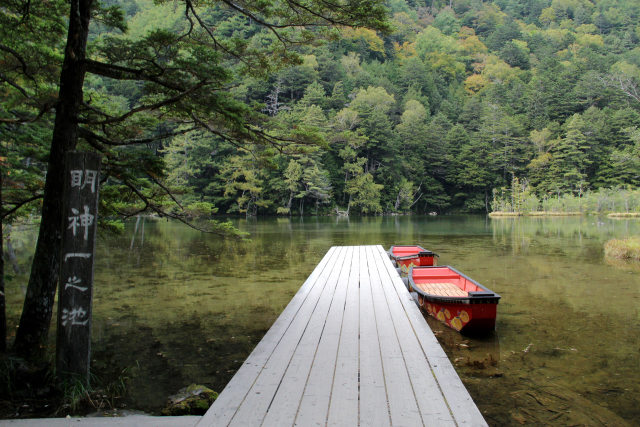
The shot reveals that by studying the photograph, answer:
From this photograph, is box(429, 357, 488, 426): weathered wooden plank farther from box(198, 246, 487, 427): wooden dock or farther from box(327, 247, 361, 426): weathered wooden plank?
box(327, 247, 361, 426): weathered wooden plank

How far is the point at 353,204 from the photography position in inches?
1537

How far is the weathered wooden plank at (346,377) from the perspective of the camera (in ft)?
6.94

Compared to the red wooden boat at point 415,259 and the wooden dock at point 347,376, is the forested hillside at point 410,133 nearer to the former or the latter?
the red wooden boat at point 415,259

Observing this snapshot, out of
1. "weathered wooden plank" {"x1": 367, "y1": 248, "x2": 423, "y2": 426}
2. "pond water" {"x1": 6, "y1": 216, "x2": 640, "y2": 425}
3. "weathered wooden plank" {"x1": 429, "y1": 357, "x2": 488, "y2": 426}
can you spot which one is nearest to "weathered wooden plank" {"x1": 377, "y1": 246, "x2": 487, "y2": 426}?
"weathered wooden plank" {"x1": 429, "y1": 357, "x2": 488, "y2": 426}

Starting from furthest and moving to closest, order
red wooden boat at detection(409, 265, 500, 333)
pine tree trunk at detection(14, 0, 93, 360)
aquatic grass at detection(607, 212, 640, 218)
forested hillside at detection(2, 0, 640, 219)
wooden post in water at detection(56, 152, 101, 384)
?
forested hillside at detection(2, 0, 640, 219), aquatic grass at detection(607, 212, 640, 218), red wooden boat at detection(409, 265, 500, 333), pine tree trunk at detection(14, 0, 93, 360), wooden post in water at detection(56, 152, 101, 384)

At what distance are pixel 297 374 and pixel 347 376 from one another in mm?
332

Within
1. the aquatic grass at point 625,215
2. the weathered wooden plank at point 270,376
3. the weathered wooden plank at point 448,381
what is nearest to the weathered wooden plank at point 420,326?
the weathered wooden plank at point 448,381

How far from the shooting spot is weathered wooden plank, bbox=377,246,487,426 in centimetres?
211

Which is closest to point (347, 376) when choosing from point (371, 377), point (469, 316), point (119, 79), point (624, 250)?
point (371, 377)

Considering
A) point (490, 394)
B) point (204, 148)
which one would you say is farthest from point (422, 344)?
point (204, 148)

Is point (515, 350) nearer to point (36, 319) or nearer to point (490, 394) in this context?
point (490, 394)

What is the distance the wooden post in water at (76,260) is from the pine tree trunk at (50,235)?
0.61 m

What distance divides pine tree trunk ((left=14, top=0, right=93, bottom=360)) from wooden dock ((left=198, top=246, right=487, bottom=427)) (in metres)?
1.91

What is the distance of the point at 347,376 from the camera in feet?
8.66
